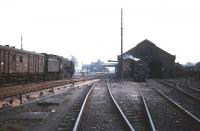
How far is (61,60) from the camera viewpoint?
45.7 m

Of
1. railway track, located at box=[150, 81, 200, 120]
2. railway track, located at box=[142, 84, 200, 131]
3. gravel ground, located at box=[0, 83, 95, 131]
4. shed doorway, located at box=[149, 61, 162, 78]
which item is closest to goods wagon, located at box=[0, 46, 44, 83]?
A: gravel ground, located at box=[0, 83, 95, 131]

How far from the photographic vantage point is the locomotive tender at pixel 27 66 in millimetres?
26141

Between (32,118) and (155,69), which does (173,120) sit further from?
(155,69)

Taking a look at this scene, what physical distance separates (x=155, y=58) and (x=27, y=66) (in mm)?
41145

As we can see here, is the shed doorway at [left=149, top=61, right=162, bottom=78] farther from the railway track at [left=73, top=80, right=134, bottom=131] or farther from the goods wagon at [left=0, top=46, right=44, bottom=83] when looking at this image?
the railway track at [left=73, top=80, right=134, bottom=131]

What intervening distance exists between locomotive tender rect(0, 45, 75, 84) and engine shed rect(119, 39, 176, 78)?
26.2 m

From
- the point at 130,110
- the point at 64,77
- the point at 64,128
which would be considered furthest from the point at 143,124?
the point at 64,77

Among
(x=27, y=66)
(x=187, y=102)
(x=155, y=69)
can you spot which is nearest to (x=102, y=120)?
(x=187, y=102)

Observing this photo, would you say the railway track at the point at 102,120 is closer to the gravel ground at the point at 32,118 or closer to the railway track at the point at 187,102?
the gravel ground at the point at 32,118

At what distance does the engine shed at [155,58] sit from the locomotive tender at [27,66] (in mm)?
26200

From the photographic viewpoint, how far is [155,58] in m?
68.9

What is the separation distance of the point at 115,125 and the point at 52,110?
4.30 m

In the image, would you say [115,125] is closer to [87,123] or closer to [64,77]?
[87,123]

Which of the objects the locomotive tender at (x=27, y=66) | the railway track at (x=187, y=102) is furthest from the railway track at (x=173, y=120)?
the locomotive tender at (x=27, y=66)
